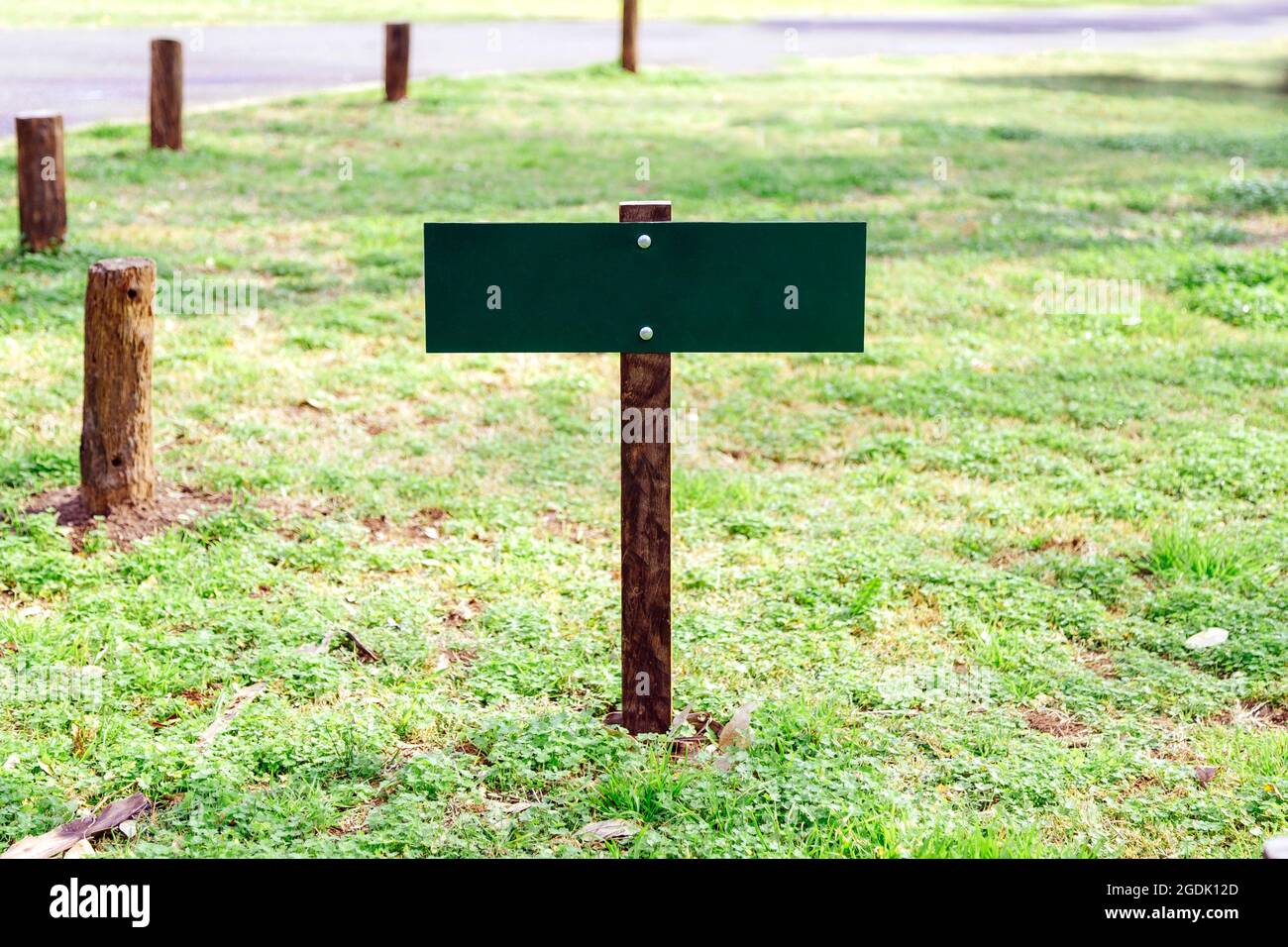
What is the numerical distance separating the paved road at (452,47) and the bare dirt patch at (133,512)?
7.86 m

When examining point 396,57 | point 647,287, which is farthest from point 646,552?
point 396,57

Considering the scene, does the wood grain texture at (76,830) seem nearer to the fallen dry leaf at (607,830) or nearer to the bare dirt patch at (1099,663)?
the fallen dry leaf at (607,830)

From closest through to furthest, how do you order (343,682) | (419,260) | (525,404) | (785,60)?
(343,682), (525,404), (419,260), (785,60)

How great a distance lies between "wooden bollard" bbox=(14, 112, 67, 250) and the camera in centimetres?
828

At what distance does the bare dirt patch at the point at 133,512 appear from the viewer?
16.6 ft

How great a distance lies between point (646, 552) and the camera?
12.6 feet

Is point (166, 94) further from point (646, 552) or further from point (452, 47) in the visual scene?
point (452, 47)

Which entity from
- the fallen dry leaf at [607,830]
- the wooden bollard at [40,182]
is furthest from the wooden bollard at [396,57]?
the fallen dry leaf at [607,830]

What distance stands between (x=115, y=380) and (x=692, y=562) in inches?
87.2

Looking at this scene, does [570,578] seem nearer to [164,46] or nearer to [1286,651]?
[1286,651]

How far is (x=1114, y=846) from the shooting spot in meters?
3.41

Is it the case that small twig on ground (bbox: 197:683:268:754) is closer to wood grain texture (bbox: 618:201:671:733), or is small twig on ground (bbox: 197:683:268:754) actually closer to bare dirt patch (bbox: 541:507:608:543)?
wood grain texture (bbox: 618:201:671:733)

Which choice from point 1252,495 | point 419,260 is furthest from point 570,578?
point 419,260

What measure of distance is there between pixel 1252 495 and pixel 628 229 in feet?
11.0
